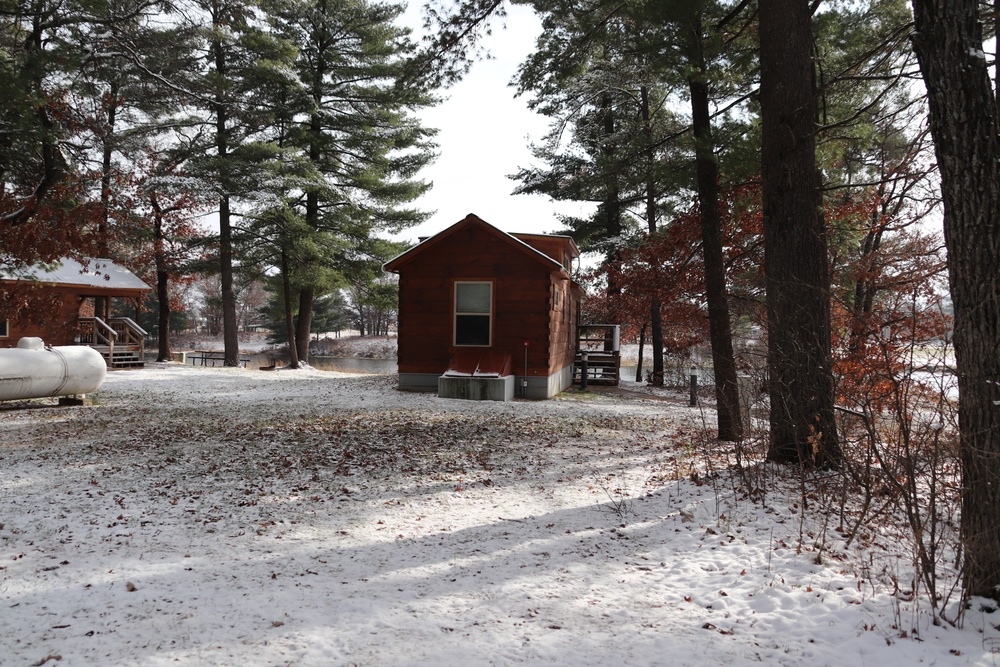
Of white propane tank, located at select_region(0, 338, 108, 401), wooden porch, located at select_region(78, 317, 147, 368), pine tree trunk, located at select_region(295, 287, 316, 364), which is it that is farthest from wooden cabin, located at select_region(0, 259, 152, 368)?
white propane tank, located at select_region(0, 338, 108, 401)

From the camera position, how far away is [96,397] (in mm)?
13484

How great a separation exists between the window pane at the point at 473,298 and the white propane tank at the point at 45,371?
819 cm

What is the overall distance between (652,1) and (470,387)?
9.11m

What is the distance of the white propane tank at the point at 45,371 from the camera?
35.3 feet

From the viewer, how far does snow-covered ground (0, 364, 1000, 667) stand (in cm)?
338

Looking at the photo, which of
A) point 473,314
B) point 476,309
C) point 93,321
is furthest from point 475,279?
point 93,321

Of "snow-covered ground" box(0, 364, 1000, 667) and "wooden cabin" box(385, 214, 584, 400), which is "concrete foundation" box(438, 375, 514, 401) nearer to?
"wooden cabin" box(385, 214, 584, 400)

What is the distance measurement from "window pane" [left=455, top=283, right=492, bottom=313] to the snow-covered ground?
23.7 ft

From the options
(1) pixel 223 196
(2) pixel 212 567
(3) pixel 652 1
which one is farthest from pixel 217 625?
(1) pixel 223 196

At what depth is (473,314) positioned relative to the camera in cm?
1577

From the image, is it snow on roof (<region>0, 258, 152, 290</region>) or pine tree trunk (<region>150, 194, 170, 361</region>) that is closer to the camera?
snow on roof (<region>0, 258, 152, 290</region>)

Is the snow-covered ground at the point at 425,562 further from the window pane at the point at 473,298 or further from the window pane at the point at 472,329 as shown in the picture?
the window pane at the point at 473,298

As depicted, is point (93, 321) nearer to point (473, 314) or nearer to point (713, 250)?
point (473, 314)

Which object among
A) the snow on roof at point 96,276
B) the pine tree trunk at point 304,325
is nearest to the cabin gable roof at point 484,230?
the pine tree trunk at point 304,325
